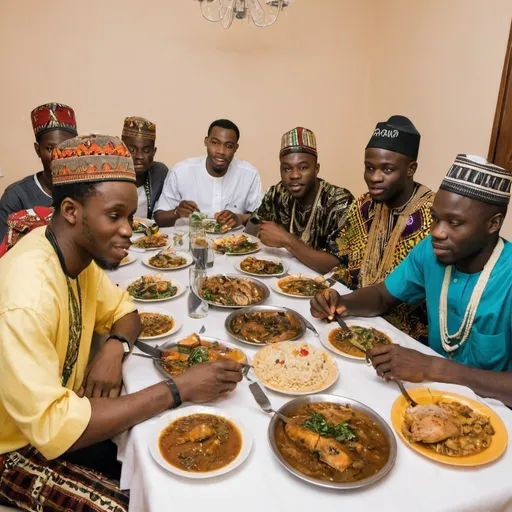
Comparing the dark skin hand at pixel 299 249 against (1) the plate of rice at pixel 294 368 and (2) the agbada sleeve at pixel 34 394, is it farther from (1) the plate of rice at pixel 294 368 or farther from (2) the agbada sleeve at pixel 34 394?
(2) the agbada sleeve at pixel 34 394

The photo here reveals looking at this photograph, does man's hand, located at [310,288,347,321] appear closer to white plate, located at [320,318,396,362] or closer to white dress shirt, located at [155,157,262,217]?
white plate, located at [320,318,396,362]

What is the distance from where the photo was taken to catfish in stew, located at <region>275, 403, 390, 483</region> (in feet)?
4.36

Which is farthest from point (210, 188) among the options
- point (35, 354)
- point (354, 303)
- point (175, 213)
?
point (35, 354)

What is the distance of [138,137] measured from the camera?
4.43m

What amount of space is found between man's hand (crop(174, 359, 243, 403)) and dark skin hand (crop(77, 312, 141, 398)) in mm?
325

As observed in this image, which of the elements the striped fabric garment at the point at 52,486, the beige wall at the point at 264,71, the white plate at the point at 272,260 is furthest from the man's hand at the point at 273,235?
the beige wall at the point at 264,71

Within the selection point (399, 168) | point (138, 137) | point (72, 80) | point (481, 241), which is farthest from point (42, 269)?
point (72, 80)

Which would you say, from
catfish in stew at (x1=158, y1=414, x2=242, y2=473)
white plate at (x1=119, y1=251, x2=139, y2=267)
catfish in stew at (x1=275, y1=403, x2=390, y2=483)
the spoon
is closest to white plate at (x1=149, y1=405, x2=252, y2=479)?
catfish in stew at (x1=158, y1=414, x2=242, y2=473)

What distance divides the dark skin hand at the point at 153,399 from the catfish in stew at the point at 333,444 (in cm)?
27

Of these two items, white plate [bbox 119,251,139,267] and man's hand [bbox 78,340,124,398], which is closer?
man's hand [bbox 78,340,124,398]

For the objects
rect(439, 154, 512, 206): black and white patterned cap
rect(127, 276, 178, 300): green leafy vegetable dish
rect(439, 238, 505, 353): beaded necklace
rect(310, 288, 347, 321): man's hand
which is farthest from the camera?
rect(127, 276, 178, 300): green leafy vegetable dish

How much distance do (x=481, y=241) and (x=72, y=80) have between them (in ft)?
16.8

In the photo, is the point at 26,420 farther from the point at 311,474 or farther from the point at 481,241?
the point at 481,241

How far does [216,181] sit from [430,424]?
13.0 ft
